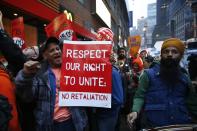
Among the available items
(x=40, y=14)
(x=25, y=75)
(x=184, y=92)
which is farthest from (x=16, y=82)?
(x=40, y=14)

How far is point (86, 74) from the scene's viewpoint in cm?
410

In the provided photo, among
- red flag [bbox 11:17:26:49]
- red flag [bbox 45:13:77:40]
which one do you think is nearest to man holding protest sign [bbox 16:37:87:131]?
red flag [bbox 45:13:77:40]

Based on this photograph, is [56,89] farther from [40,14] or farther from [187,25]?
[187,25]

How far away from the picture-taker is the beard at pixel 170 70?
3975 millimetres

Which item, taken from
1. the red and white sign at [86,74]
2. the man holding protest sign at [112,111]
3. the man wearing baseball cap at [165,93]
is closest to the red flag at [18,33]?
the man holding protest sign at [112,111]

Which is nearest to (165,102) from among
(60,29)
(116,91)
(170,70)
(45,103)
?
(170,70)

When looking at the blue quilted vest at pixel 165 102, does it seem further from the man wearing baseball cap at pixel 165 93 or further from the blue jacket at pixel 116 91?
the blue jacket at pixel 116 91

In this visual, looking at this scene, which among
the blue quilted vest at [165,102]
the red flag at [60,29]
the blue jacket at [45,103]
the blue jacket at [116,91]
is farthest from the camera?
the red flag at [60,29]

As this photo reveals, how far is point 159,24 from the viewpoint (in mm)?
148250

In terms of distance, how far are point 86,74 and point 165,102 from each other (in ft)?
2.65

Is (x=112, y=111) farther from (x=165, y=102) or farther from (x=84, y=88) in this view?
(x=165, y=102)

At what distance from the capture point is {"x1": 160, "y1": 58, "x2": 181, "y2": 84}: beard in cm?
397

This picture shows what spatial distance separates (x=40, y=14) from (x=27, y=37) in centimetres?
153

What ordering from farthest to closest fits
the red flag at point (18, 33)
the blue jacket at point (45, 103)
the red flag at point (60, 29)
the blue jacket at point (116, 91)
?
the red flag at point (18, 33)
the red flag at point (60, 29)
the blue jacket at point (116, 91)
the blue jacket at point (45, 103)
